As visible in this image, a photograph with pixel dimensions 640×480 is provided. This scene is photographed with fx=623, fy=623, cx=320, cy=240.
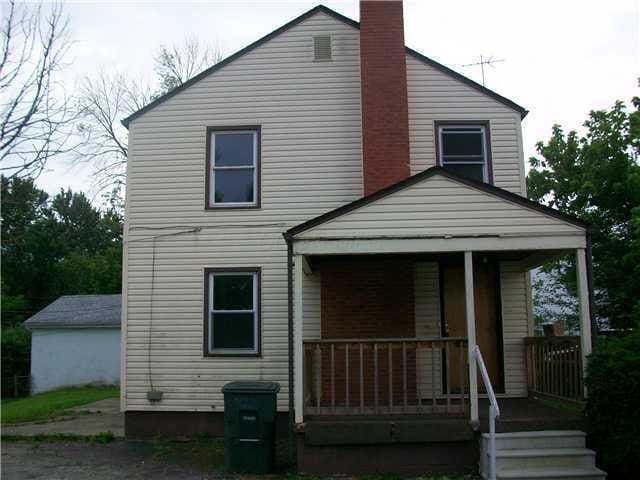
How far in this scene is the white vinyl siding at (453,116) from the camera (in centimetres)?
1115

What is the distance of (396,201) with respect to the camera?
858 cm

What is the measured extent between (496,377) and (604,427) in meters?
3.11

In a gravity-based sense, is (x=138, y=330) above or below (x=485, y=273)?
below

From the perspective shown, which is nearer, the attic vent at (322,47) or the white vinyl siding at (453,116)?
the white vinyl siding at (453,116)

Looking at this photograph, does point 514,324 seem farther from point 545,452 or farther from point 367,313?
point 545,452

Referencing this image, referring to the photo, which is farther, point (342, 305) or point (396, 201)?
point (342, 305)

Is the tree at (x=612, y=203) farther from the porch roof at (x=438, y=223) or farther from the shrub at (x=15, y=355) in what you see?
the shrub at (x=15, y=355)

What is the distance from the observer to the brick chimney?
1067 cm

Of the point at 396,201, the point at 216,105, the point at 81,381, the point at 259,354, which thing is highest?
the point at 216,105

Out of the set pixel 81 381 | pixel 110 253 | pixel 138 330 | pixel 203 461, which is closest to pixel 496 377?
pixel 203 461

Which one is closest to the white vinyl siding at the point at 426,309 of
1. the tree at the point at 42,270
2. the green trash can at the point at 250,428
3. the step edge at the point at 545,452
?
the step edge at the point at 545,452

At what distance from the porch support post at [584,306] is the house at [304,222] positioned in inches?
40.8

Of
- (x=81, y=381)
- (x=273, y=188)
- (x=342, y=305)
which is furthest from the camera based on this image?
(x=81, y=381)

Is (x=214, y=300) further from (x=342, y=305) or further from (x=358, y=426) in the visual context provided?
(x=358, y=426)
